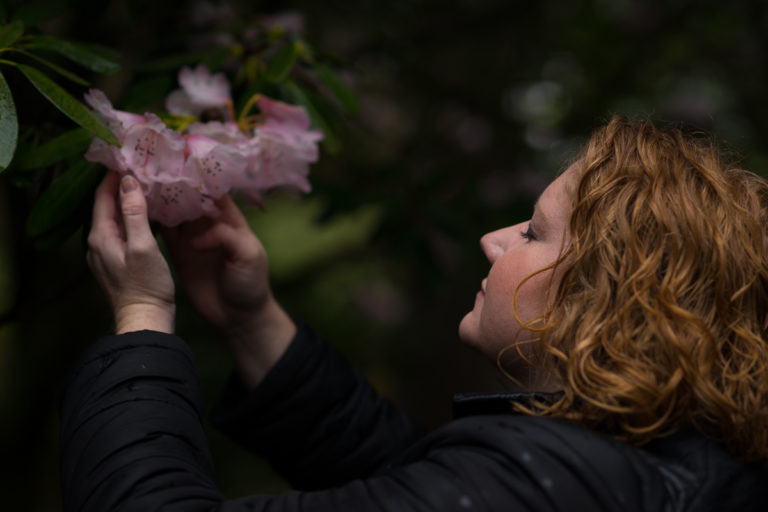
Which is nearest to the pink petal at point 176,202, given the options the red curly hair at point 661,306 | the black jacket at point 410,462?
the black jacket at point 410,462

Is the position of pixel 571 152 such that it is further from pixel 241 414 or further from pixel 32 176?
pixel 32 176

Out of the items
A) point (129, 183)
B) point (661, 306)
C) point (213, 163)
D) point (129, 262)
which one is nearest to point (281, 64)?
point (213, 163)

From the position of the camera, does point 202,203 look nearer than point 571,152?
Yes

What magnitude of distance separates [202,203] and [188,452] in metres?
0.49

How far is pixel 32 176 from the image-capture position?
1.35 m

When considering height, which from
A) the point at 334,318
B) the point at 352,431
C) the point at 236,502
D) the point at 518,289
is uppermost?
the point at 518,289

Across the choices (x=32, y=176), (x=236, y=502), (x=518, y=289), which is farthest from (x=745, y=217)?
(x=32, y=176)

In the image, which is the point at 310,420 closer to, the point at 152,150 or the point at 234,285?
the point at 234,285

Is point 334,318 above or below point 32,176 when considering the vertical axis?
below

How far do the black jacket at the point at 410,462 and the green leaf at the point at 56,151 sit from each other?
35 centimetres

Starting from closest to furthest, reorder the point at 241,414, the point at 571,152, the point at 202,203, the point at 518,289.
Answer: the point at 518,289 < the point at 202,203 < the point at 571,152 < the point at 241,414

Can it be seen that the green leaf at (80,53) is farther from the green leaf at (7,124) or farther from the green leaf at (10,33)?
the green leaf at (7,124)

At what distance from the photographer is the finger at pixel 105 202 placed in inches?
52.1

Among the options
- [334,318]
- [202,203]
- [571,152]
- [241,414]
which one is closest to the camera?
[202,203]
